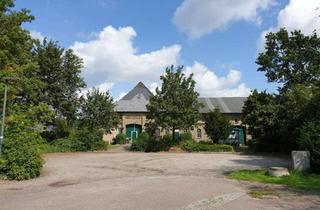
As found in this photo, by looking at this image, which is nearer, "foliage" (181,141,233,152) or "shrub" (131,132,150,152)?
"foliage" (181,141,233,152)

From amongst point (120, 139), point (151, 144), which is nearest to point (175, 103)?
point (151, 144)

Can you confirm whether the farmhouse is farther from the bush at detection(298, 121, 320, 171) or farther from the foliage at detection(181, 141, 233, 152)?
the bush at detection(298, 121, 320, 171)

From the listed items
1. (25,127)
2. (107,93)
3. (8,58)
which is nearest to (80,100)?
(107,93)

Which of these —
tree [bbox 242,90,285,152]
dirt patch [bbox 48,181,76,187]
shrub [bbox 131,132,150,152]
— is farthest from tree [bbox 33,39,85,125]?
dirt patch [bbox 48,181,76,187]

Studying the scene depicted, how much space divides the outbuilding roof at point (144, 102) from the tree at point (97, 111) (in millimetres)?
11933

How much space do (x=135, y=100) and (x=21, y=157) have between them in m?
36.1

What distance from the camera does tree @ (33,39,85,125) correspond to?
35.7 meters

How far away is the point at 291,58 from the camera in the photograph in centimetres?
3347

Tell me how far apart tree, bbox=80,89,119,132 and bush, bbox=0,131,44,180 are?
19.2 m

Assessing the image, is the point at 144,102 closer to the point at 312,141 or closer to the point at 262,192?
the point at 312,141

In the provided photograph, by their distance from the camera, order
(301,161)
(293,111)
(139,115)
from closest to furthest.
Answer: (301,161)
(293,111)
(139,115)

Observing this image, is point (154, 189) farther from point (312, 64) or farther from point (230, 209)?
point (312, 64)

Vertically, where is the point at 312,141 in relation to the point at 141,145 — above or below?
below

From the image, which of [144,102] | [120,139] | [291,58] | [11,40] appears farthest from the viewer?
[144,102]
